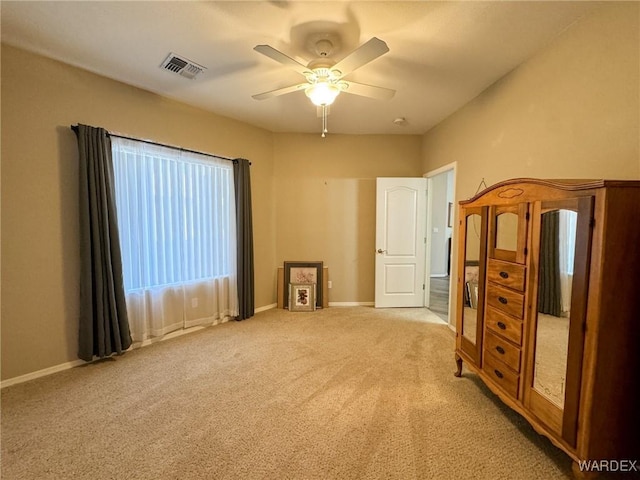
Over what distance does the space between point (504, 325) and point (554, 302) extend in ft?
1.37

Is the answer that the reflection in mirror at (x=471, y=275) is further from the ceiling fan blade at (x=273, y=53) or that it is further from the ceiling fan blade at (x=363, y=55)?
the ceiling fan blade at (x=273, y=53)

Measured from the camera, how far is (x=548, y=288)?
1634 mm

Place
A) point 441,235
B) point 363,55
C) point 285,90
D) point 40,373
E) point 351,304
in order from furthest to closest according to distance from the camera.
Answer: point 441,235
point 351,304
point 40,373
point 285,90
point 363,55

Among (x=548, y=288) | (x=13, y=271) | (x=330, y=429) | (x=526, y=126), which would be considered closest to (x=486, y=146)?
(x=526, y=126)

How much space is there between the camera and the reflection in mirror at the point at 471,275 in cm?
229

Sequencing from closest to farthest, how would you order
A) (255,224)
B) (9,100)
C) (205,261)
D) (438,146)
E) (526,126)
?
(9,100) → (526,126) → (205,261) → (438,146) → (255,224)

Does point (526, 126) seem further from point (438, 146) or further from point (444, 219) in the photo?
point (444, 219)

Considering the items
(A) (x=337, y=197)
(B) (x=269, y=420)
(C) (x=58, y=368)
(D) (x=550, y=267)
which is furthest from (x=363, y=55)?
(C) (x=58, y=368)

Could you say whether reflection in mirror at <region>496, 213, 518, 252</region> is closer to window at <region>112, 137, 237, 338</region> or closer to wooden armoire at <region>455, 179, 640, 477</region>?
wooden armoire at <region>455, 179, 640, 477</region>

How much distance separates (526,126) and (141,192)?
12.2ft

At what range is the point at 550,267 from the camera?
1.62m

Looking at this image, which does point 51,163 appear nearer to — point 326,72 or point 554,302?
point 326,72

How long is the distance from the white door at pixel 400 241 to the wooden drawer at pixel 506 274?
8.20 feet

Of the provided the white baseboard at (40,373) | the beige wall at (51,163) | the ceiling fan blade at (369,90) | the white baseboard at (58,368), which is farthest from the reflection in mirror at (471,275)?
the white baseboard at (40,373)
